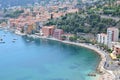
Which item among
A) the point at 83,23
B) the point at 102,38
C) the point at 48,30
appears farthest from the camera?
the point at 48,30

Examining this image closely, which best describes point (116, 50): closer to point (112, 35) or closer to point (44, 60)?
point (112, 35)

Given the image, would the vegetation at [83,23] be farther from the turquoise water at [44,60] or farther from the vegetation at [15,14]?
the vegetation at [15,14]

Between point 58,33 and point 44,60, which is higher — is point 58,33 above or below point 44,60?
above

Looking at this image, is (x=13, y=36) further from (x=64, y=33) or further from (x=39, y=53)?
(x=39, y=53)

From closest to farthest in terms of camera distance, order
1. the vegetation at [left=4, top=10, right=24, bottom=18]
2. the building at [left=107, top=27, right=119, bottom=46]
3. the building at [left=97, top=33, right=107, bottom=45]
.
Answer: the building at [left=107, top=27, right=119, bottom=46] → the building at [left=97, top=33, right=107, bottom=45] → the vegetation at [left=4, top=10, right=24, bottom=18]

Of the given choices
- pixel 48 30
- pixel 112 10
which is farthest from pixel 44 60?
pixel 112 10

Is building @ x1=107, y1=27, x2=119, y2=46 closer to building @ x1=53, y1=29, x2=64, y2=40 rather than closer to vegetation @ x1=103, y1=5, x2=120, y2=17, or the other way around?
vegetation @ x1=103, y1=5, x2=120, y2=17

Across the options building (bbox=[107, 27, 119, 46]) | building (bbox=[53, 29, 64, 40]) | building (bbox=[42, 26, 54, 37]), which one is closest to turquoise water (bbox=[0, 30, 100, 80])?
building (bbox=[53, 29, 64, 40])

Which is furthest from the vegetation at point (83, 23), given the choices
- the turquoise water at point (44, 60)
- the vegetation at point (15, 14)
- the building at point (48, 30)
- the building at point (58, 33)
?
the vegetation at point (15, 14)
